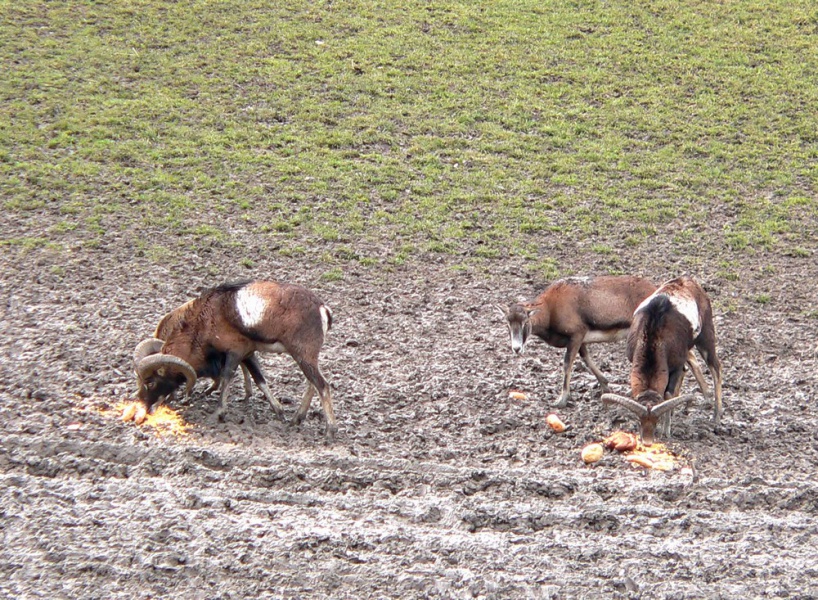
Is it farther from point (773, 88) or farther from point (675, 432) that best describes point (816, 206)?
point (675, 432)

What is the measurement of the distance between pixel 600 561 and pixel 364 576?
81.0 inches

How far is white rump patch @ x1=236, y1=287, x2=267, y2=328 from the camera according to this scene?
11.5 metres

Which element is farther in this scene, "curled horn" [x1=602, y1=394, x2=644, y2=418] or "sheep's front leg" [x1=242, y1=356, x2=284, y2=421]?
"sheep's front leg" [x1=242, y1=356, x2=284, y2=421]

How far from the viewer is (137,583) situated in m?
→ 7.97

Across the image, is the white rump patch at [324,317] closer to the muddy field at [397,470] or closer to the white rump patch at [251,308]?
the white rump patch at [251,308]

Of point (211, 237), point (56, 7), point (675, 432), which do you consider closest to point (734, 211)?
point (675, 432)

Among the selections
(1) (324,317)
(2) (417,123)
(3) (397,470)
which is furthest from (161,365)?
(2) (417,123)

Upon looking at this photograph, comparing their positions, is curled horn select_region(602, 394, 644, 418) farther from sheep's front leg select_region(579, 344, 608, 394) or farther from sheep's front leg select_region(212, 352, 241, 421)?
sheep's front leg select_region(212, 352, 241, 421)

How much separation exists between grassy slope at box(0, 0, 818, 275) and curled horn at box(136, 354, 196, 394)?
5.38 metres

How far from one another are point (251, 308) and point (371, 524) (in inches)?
141

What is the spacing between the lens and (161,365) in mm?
11383

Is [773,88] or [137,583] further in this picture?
[773,88]

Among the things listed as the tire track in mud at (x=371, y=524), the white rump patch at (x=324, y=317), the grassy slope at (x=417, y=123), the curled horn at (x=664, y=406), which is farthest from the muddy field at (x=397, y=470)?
the grassy slope at (x=417, y=123)

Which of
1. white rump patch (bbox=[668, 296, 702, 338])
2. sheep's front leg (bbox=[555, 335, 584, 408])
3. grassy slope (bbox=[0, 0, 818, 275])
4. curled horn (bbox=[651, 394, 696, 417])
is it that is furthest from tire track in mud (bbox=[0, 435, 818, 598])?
grassy slope (bbox=[0, 0, 818, 275])
